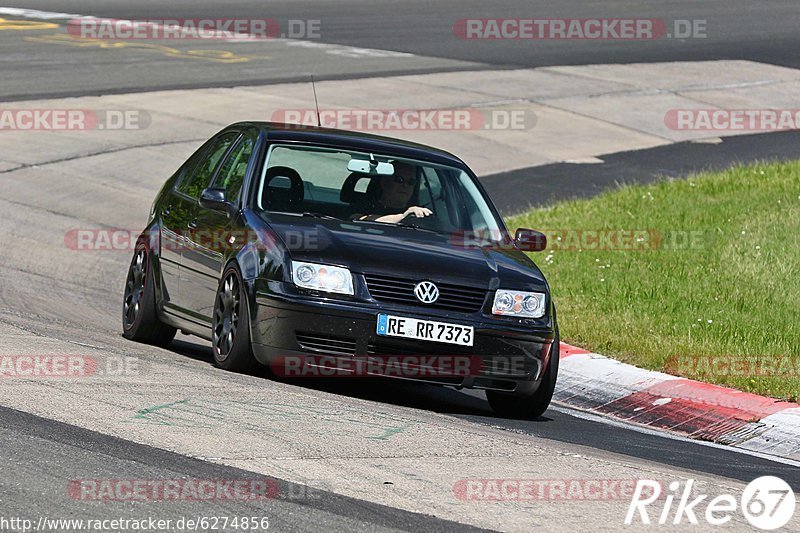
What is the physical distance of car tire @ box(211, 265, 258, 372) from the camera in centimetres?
871

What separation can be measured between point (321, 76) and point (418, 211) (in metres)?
16.5

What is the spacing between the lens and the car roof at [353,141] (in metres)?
9.80

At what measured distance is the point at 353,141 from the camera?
9867 millimetres

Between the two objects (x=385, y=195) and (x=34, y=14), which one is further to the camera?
(x=34, y=14)

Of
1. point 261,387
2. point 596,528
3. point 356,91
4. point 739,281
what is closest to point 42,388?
point 261,387

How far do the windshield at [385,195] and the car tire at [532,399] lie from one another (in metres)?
1.06

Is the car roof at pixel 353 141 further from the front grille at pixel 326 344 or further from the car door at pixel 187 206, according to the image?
the front grille at pixel 326 344

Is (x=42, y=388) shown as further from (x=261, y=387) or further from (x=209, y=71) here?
(x=209, y=71)

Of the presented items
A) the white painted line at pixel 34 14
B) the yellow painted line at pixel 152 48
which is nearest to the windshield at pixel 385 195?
the yellow painted line at pixel 152 48

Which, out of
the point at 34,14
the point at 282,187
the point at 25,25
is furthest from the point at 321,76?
the point at 282,187

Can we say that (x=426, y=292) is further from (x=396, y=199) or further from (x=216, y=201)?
(x=216, y=201)

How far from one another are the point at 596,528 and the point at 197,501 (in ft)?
5.05

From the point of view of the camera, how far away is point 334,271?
8469 mm

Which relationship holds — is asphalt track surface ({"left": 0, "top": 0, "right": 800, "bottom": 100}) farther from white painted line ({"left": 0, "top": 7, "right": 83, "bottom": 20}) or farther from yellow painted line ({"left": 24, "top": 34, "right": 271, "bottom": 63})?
white painted line ({"left": 0, "top": 7, "right": 83, "bottom": 20})
